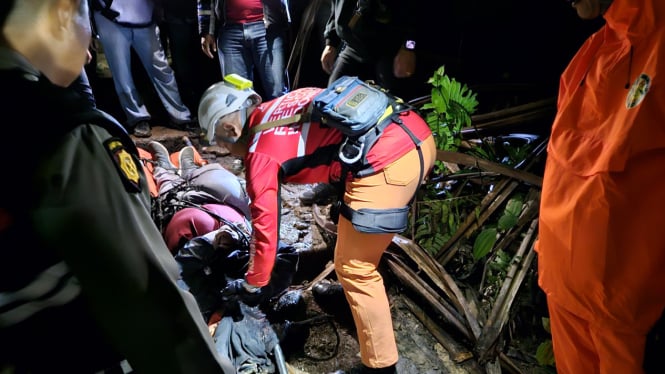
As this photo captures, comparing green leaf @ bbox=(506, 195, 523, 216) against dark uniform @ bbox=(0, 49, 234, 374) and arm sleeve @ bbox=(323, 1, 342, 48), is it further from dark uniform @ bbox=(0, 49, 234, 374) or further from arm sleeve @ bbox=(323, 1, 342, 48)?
dark uniform @ bbox=(0, 49, 234, 374)

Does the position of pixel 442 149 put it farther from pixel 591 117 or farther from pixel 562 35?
pixel 591 117

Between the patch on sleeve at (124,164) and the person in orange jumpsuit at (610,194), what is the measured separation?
1506 mm

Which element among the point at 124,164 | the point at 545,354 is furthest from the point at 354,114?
the point at 545,354

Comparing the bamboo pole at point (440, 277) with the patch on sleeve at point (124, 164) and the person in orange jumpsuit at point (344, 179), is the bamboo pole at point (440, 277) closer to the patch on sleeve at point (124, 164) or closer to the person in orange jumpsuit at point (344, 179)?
the person in orange jumpsuit at point (344, 179)

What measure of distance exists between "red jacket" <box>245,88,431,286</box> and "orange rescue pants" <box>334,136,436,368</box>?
0.34 feet

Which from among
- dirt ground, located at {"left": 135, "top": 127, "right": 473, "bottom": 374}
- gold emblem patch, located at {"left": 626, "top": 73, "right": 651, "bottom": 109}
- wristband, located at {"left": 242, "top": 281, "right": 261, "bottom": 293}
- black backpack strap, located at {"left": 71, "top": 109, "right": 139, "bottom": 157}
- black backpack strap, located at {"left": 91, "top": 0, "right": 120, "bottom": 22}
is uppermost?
black backpack strap, located at {"left": 91, "top": 0, "right": 120, "bottom": 22}

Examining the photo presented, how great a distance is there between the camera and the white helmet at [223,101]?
8.48 ft

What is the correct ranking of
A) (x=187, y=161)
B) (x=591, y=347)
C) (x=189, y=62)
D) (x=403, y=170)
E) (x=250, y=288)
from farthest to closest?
(x=189, y=62) → (x=187, y=161) → (x=250, y=288) → (x=403, y=170) → (x=591, y=347)

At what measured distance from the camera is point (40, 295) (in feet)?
2.93

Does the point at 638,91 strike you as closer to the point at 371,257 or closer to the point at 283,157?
the point at 371,257

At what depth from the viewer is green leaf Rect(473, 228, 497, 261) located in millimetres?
3020

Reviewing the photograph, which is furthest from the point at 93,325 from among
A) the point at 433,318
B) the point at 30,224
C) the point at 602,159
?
the point at 433,318

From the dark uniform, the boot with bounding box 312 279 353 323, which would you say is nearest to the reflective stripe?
the dark uniform

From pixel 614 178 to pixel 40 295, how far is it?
1754 millimetres
